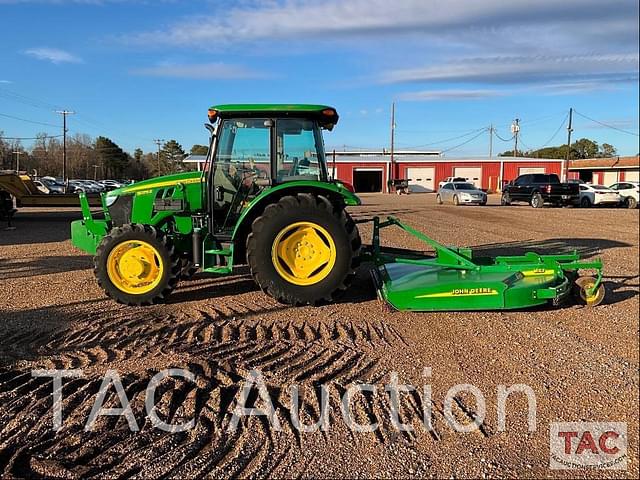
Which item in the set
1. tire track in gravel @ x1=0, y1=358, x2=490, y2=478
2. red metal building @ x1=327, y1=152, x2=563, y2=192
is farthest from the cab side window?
red metal building @ x1=327, y1=152, x2=563, y2=192

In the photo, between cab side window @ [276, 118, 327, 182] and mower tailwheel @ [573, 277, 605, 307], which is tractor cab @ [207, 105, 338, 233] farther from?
mower tailwheel @ [573, 277, 605, 307]

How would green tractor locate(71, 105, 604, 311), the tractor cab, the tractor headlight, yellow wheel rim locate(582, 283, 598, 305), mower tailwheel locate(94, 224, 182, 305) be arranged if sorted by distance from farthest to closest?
1. the tractor headlight
2. the tractor cab
3. mower tailwheel locate(94, 224, 182, 305)
4. yellow wheel rim locate(582, 283, 598, 305)
5. green tractor locate(71, 105, 604, 311)

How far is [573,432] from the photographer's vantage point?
284 centimetres

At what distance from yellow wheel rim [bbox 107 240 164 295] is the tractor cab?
0.75 meters

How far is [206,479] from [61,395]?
1436 millimetres

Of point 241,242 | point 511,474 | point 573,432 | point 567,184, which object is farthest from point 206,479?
point 567,184

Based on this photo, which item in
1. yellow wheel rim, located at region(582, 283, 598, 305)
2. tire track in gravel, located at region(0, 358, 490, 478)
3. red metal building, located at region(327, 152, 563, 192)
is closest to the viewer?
tire track in gravel, located at region(0, 358, 490, 478)

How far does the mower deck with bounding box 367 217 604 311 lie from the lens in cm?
512

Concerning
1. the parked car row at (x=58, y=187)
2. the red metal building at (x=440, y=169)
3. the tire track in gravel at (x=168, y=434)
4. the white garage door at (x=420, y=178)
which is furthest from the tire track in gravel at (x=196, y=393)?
the white garage door at (x=420, y=178)

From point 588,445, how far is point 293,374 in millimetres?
1956

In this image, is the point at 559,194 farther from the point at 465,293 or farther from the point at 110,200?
the point at 110,200

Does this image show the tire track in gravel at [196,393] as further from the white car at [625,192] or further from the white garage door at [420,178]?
the white garage door at [420,178]

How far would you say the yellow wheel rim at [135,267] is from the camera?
221 inches

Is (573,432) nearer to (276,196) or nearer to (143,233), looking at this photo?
(276,196)
